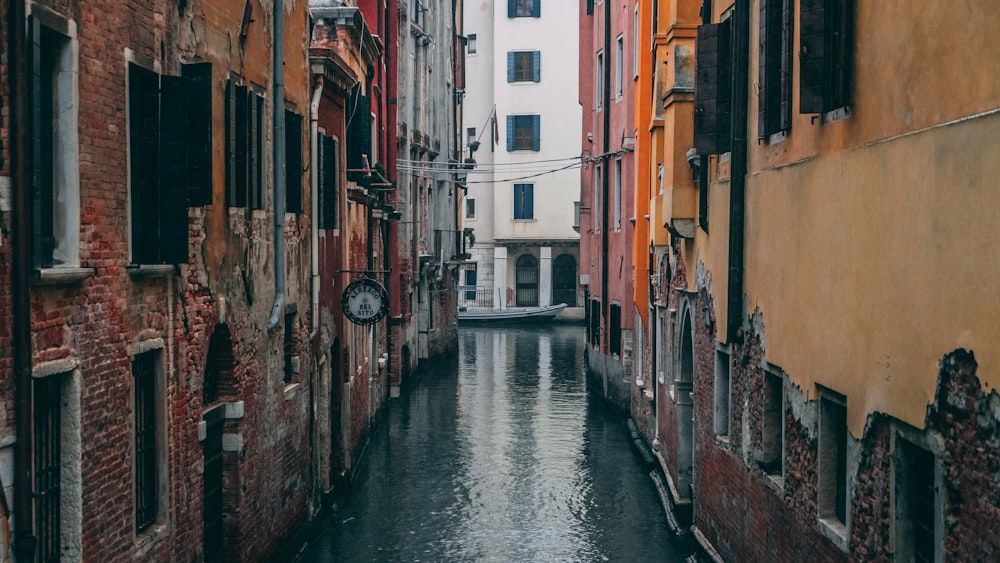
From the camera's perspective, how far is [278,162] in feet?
46.6

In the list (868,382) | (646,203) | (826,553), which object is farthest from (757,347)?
(646,203)

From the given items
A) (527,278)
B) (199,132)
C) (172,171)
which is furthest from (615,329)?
(527,278)

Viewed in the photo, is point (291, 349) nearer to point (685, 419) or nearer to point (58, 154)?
point (685, 419)

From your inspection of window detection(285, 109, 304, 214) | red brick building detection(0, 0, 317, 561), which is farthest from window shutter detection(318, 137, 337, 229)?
red brick building detection(0, 0, 317, 561)

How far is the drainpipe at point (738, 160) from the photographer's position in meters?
12.6

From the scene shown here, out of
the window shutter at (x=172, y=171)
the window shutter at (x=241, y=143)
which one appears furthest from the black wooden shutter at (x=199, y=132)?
the window shutter at (x=241, y=143)

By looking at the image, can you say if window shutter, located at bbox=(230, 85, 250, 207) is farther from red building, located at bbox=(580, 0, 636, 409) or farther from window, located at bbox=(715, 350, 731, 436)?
red building, located at bbox=(580, 0, 636, 409)

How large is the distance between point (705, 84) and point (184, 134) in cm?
621

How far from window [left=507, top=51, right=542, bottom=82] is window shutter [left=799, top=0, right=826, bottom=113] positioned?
4739 centimetres

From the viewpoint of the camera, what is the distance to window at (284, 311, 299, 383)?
15.8 metres

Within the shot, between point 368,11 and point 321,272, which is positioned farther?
point 368,11

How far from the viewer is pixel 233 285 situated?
12.5m

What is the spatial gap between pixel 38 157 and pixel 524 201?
50.0 meters

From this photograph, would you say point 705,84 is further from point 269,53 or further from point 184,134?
point 184,134
